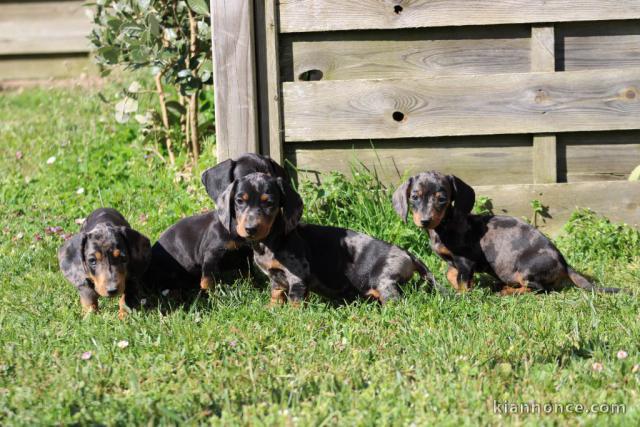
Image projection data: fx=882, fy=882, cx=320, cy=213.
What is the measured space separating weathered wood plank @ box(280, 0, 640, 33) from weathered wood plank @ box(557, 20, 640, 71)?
10 centimetres

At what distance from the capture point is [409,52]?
21.5 feet

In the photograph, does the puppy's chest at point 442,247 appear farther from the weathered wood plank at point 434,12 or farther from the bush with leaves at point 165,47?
the bush with leaves at point 165,47

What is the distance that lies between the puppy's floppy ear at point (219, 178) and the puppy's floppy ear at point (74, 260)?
3.22 feet

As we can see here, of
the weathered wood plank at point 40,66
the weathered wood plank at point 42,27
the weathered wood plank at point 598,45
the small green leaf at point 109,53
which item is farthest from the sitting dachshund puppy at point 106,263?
the weathered wood plank at point 42,27

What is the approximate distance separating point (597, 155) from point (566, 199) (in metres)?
0.41

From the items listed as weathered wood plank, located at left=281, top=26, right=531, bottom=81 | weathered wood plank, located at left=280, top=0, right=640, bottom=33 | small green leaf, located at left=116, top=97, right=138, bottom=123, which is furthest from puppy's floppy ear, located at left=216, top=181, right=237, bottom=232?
small green leaf, located at left=116, top=97, right=138, bottom=123

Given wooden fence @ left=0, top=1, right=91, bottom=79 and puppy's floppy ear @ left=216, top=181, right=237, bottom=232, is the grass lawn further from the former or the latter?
wooden fence @ left=0, top=1, right=91, bottom=79

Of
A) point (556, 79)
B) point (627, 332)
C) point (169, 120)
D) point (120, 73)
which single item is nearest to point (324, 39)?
point (556, 79)

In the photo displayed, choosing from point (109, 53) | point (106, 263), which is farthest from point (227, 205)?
point (109, 53)

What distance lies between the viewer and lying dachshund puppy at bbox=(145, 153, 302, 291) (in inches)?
230

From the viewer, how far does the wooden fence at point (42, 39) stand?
1165 centimetres

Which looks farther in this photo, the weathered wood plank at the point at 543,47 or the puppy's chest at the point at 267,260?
the weathered wood plank at the point at 543,47

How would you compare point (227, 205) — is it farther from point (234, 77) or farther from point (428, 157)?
point (428, 157)

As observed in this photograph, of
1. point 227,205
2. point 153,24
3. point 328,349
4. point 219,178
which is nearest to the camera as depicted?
point 328,349
